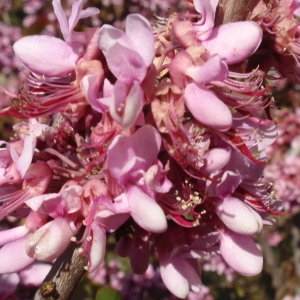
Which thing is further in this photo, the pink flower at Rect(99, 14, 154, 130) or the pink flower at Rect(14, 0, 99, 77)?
the pink flower at Rect(14, 0, 99, 77)

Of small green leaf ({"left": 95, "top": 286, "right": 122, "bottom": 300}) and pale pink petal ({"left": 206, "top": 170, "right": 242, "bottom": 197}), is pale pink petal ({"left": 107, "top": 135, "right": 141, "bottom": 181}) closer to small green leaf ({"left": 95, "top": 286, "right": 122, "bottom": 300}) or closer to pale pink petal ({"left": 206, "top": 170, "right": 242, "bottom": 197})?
pale pink petal ({"left": 206, "top": 170, "right": 242, "bottom": 197})

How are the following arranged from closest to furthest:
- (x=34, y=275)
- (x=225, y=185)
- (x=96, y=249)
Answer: (x=96, y=249), (x=225, y=185), (x=34, y=275)

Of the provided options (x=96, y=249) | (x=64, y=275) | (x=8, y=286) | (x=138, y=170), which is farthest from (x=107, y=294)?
(x=138, y=170)

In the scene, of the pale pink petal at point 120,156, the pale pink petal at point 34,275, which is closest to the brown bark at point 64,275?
the pale pink petal at point 120,156

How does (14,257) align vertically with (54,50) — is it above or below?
below

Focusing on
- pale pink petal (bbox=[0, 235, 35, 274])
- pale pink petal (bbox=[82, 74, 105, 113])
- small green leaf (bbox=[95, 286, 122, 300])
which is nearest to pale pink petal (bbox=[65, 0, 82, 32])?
pale pink petal (bbox=[82, 74, 105, 113])

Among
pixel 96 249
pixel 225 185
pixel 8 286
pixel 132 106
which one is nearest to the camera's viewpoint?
pixel 132 106

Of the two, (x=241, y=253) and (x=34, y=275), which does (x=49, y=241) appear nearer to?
(x=241, y=253)

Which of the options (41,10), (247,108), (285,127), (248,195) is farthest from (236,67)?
(41,10)

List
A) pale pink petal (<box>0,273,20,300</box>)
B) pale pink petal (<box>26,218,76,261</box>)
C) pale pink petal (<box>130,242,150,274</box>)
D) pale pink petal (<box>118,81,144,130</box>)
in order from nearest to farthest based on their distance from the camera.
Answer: pale pink petal (<box>118,81,144,130</box>), pale pink petal (<box>26,218,76,261</box>), pale pink petal (<box>130,242,150,274</box>), pale pink petal (<box>0,273,20,300</box>)
